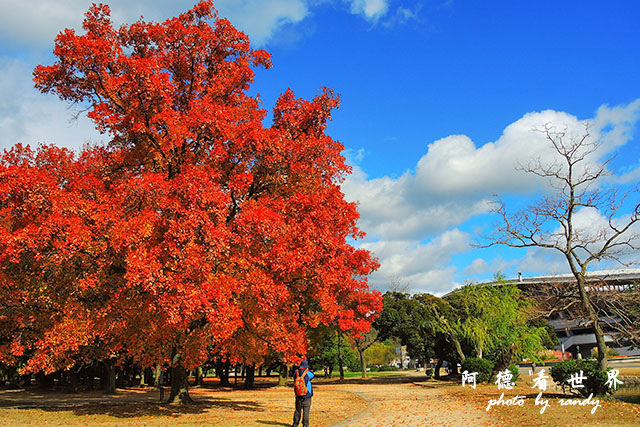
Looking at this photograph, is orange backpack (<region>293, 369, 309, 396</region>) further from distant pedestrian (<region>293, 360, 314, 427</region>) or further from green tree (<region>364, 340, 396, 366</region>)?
green tree (<region>364, 340, 396, 366</region>)

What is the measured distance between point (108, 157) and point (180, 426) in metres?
10.6

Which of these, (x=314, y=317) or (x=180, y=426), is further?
(x=314, y=317)

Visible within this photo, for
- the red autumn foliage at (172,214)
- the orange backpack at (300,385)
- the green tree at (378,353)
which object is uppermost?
the red autumn foliage at (172,214)

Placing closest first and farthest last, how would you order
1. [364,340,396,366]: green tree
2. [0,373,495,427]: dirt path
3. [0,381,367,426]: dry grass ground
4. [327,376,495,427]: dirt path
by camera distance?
1. [327,376,495,427]: dirt path
2. [0,373,495,427]: dirt path
3. [0,381,367,426]: dry grass ground
4. [364,340,396,366]: green tree

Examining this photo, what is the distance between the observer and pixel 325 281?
16.4m

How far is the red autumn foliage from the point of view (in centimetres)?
1382

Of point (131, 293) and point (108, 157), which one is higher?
point (108, 157)

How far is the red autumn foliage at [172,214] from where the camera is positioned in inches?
544

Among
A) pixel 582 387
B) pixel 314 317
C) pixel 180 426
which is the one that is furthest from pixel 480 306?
pixel 180 426

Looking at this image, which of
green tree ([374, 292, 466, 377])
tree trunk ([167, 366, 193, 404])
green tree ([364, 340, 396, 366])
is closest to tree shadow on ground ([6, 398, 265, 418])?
tree trunk ([167, 366, 193, 404])

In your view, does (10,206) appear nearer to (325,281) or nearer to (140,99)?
(140,99)

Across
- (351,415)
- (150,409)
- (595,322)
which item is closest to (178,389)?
(150,409)

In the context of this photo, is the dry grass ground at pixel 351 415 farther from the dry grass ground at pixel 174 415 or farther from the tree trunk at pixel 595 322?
the tree trunk at pixel 595 322

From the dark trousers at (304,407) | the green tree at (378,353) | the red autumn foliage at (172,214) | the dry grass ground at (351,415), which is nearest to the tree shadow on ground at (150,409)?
the dry grass ground at (351,415)
